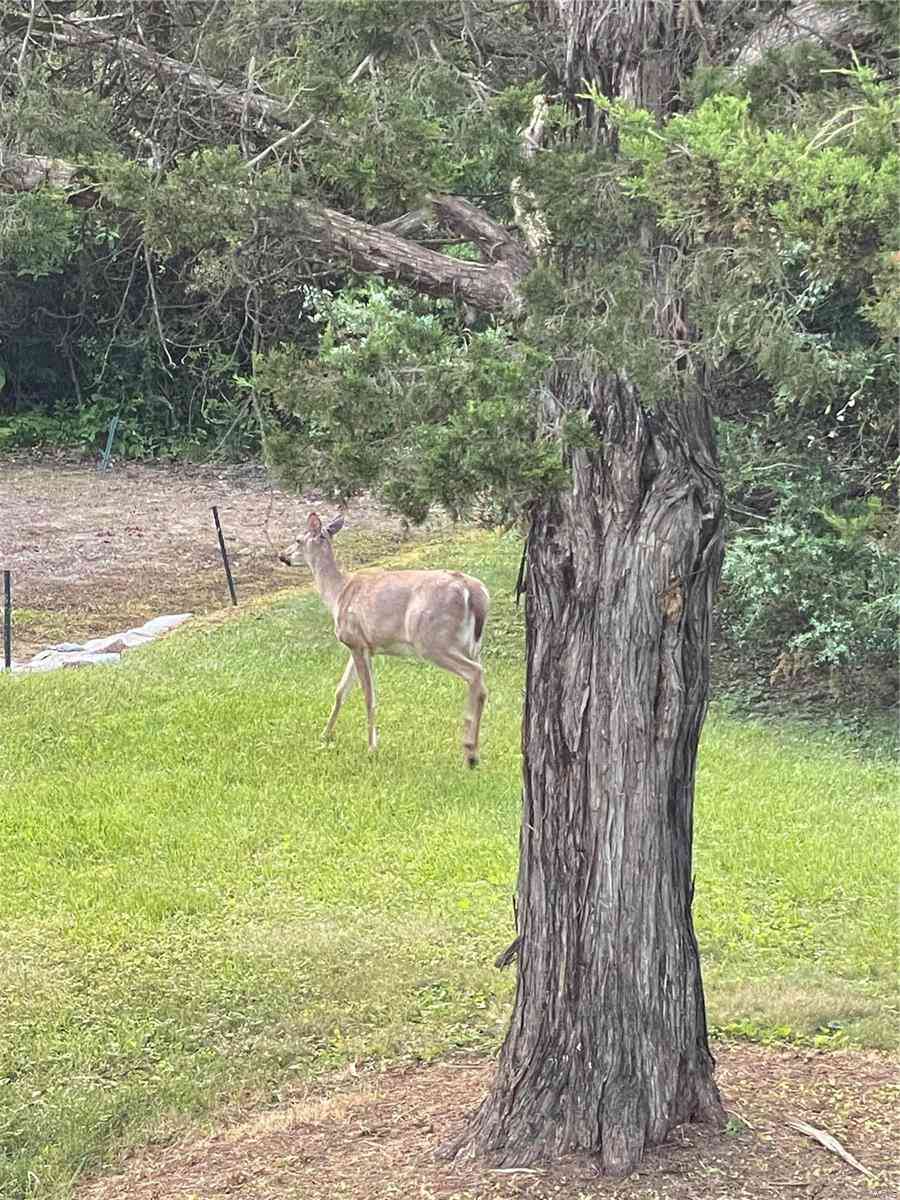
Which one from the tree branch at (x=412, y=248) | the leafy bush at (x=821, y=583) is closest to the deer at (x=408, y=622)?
the leafy bush at (x=821, y=583)

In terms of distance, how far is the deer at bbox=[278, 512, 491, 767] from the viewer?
399 inches

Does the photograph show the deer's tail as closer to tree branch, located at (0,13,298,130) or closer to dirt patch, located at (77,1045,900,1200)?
dirt patch, located at (77,1045,900,1200)

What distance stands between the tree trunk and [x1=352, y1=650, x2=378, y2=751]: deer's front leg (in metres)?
5.11

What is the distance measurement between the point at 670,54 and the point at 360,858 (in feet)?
16.2

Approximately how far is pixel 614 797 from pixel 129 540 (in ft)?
47.6

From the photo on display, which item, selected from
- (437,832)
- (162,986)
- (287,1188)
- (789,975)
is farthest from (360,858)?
(287,1188)

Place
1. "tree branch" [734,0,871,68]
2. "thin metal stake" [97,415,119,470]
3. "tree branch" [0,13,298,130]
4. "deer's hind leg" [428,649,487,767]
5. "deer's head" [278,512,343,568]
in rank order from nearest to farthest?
"tree branch" [734,0,871,68], "tree branch" [0,13,298,130], "deer's hind leg" [428,649,487,767], "deer's head" [278,512,343,568], "thin metal stake" [97,415,119,470]

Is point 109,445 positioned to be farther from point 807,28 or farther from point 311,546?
point 807,28

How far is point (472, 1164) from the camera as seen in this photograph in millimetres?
4715

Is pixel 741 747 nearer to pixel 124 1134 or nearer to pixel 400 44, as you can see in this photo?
pixel 124 1134

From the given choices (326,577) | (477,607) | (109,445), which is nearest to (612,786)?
(477,607)

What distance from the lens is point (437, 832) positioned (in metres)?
8.48

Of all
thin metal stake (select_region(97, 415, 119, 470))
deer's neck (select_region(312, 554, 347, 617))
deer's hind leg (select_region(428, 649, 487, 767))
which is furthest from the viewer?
thin metal stake (select_region(97, 415, 119, 470))

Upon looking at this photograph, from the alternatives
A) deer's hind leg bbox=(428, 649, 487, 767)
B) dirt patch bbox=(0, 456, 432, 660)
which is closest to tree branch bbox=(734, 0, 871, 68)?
deer's hind leg bbox=(428, 649, 487, 767)
